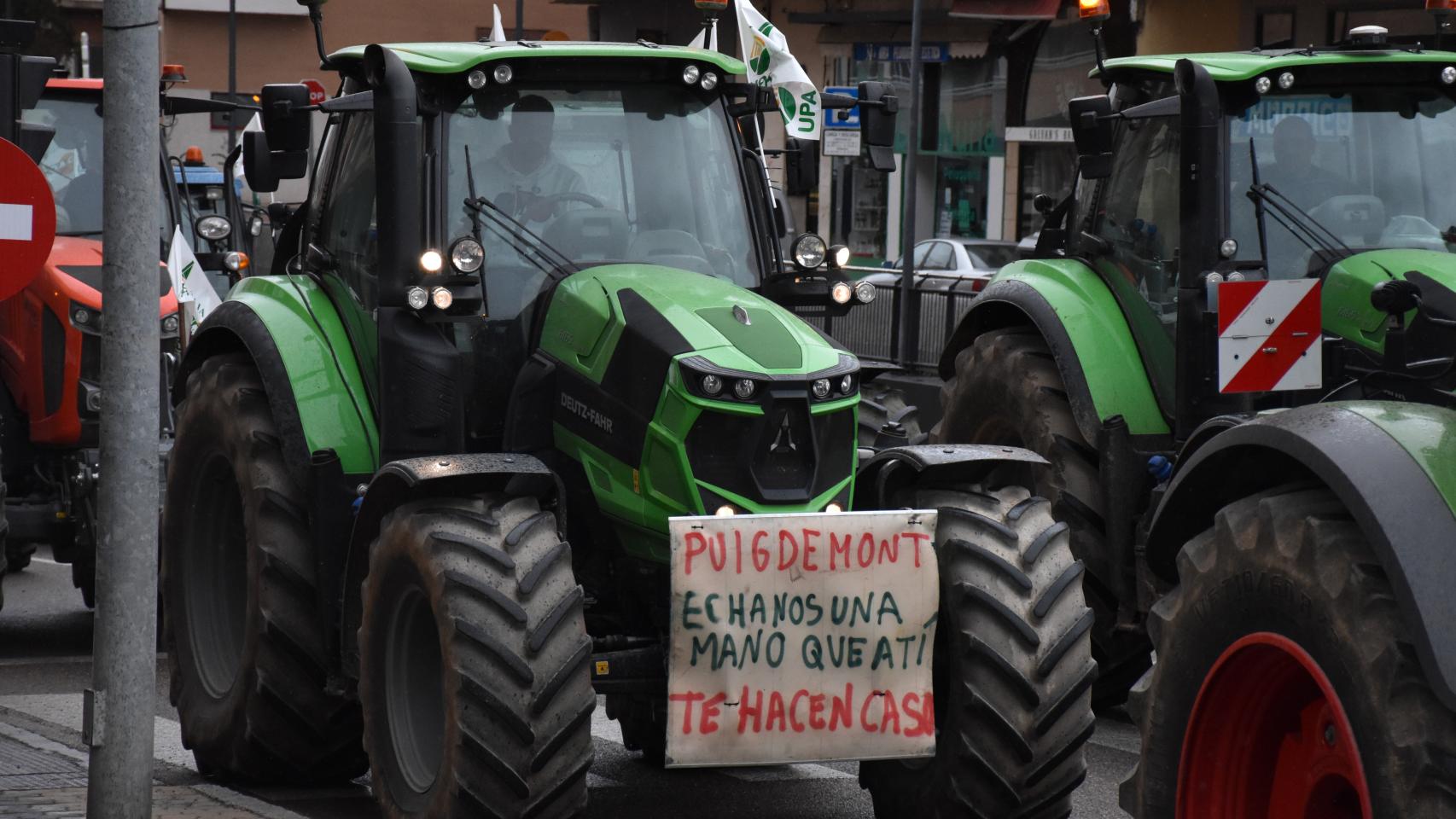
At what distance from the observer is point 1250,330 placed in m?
8.12

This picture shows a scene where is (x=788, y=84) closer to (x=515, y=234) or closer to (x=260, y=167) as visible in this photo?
(x=515, y=234)

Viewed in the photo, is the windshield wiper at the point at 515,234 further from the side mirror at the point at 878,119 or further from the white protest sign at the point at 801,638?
the white protest sign at the point at 801,638

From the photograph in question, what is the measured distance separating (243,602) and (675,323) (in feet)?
8.53

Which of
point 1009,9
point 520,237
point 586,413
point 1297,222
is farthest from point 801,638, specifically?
point 1009,9

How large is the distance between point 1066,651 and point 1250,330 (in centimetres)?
223

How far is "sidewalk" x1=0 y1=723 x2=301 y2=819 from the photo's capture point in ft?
22.3

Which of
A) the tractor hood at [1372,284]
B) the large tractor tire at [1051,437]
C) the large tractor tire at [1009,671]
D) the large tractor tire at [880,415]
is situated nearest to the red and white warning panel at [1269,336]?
the tractor hood at [1372,284]

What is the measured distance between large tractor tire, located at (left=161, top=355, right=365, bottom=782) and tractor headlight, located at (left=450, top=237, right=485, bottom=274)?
126cm

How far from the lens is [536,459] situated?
21.7 feet

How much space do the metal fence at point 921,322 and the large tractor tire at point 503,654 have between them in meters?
12.2

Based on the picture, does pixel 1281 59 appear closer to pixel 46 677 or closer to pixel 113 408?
pixel 113 408

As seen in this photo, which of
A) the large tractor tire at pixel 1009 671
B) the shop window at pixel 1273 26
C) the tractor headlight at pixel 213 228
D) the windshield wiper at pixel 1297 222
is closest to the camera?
the large tractor tire at pixel 1009 671

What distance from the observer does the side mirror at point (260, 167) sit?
314 inches

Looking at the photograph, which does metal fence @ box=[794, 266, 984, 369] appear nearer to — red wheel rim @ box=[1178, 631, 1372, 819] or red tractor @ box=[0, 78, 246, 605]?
red tractor @ box=[0, 78, 246, 605]
